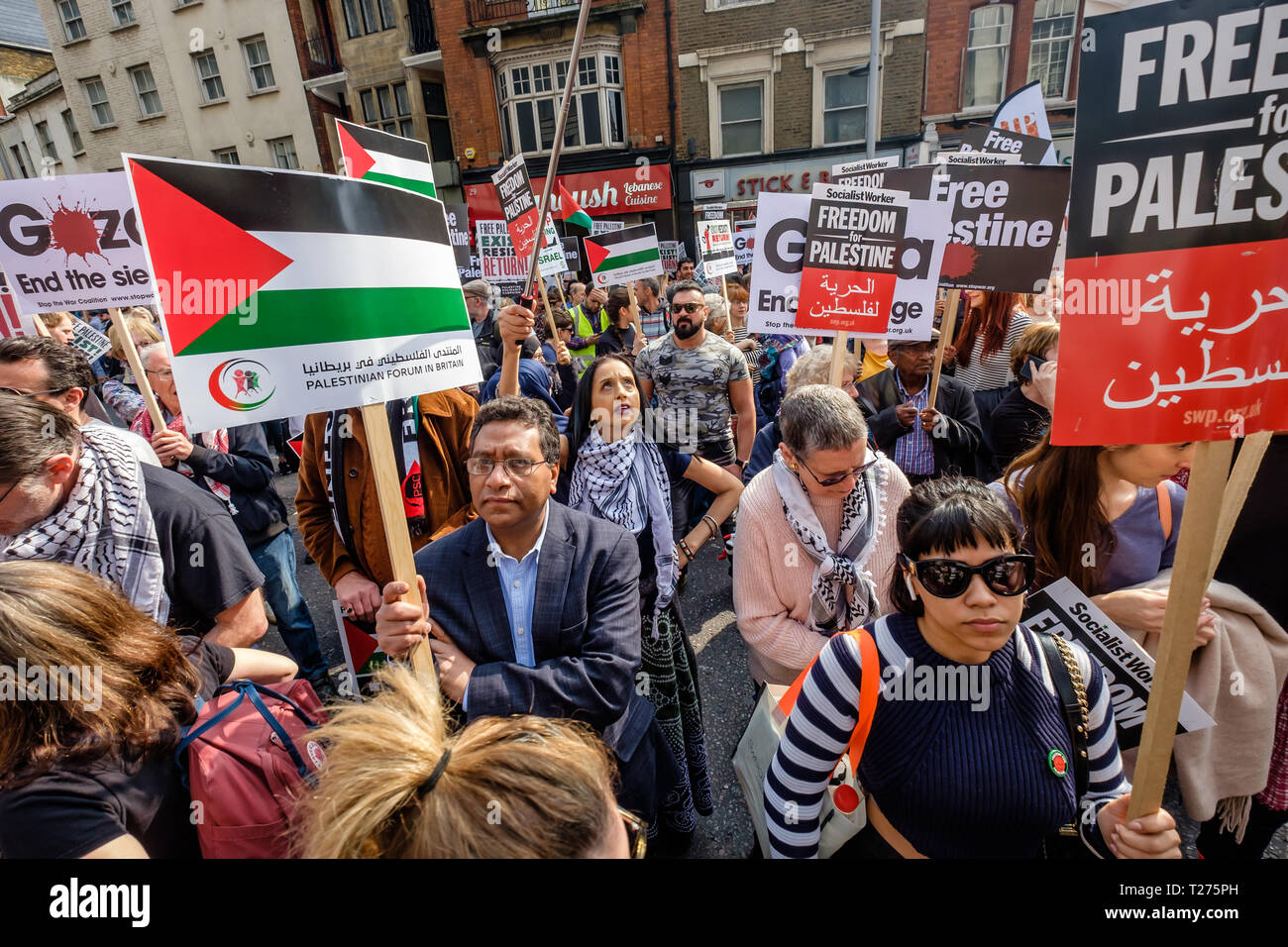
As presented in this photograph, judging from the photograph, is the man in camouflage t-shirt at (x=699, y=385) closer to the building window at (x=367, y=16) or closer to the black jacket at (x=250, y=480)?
the black jacket at (x=250, y=480)

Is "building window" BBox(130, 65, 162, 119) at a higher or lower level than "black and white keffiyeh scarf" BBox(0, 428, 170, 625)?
higher

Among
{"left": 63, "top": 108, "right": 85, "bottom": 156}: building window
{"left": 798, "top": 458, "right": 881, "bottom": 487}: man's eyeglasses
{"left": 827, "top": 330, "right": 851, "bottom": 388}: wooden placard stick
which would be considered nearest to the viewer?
{"left": 798, "top": 458, "right": 881, "bottom": 487}: man's eyeglasses

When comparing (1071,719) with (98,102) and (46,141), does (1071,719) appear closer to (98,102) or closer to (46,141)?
(98,102)

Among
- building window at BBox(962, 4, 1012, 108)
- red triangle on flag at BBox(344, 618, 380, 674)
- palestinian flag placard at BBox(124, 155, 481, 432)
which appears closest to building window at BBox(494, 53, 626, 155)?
building window at BBox(962, 4, 1012, 108)

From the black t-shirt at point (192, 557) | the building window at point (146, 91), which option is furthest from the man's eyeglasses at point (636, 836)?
the building window at point (146, 91)

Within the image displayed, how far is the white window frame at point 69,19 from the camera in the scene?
19.5m

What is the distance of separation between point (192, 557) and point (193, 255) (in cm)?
101

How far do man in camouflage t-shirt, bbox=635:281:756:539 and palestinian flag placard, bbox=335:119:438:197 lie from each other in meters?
1.92

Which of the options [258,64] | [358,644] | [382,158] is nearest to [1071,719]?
[358,644]

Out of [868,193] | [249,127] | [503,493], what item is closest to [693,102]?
[249,127]

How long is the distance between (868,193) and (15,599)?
3.43m

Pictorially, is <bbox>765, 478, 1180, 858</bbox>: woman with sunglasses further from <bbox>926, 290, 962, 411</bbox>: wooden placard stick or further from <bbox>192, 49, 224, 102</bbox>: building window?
<bbox>192, 49, 224, 102</bbox>: building window

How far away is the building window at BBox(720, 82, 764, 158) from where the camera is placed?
16.0m

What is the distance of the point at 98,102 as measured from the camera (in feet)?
65.6
